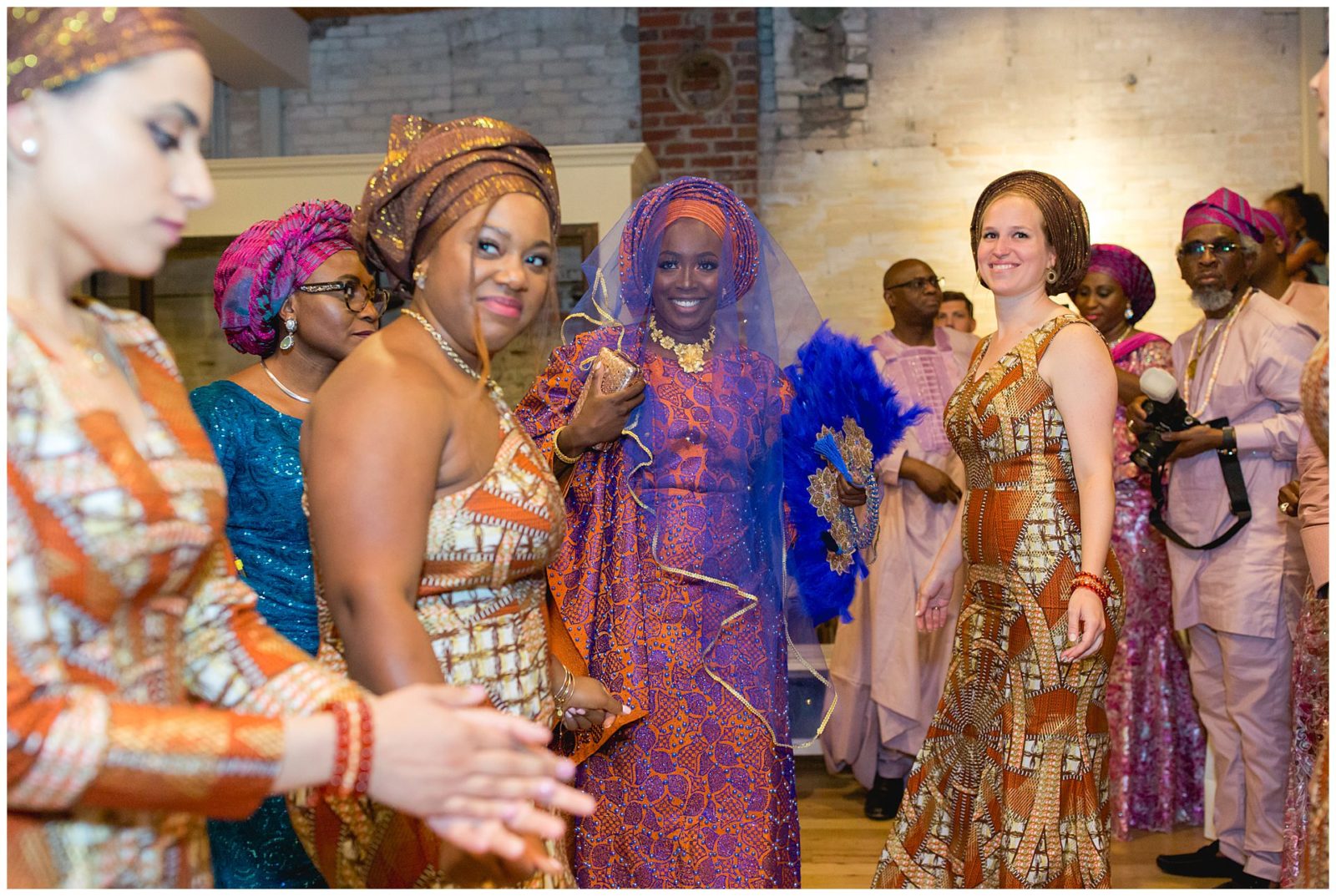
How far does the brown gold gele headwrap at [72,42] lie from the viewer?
45.4 inches

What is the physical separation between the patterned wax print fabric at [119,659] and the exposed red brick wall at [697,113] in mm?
5757

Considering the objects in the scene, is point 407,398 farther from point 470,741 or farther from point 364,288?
point 364,288

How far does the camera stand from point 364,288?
2746 mm

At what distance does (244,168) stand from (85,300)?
501 centimetres

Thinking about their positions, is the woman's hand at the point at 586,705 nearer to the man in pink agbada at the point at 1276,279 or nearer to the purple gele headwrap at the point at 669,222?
the purple gele headwrap at the point at 669,222

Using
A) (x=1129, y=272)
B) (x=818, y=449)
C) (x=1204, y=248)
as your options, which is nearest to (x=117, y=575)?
(x=818, y=449)

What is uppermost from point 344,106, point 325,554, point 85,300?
point 344,106

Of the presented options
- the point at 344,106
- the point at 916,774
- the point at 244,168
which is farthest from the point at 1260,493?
the point at 344,106

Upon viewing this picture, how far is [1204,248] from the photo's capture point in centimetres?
396

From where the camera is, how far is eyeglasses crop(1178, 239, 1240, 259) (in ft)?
12.9

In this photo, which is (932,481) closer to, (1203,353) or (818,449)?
(1203,353)

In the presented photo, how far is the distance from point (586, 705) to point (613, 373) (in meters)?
1.08

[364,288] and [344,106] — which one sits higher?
[344,106]

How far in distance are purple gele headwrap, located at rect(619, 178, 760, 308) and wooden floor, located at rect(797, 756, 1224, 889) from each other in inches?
75.3
